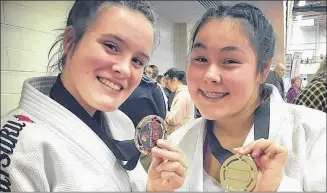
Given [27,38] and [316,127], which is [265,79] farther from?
[27,38]

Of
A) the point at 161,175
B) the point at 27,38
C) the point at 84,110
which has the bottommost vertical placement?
the point at 161,175

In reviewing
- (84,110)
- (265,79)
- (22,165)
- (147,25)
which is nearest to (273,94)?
(265,79)

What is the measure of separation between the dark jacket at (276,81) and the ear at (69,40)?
1.31 ft

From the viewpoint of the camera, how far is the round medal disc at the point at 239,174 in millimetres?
565

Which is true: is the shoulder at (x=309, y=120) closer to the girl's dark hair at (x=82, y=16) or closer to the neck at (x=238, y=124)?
the neck at (x=238, y=124)

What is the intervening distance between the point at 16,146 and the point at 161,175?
271 millimetres

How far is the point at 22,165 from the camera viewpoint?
553 millimetres

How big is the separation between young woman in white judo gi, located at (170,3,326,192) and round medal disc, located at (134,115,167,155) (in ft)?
0.31

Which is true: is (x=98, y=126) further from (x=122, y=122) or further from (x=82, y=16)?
(x=82, y=16)

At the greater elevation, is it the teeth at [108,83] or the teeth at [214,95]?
the teeth at [108,83]

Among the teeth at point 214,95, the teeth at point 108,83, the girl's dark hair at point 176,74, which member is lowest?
the teeth at point 214,95

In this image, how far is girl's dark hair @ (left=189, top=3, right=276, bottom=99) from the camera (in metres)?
0.61

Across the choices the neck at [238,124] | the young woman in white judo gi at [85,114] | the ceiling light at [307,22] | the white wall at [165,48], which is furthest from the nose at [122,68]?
the ceiling light at [307,22]

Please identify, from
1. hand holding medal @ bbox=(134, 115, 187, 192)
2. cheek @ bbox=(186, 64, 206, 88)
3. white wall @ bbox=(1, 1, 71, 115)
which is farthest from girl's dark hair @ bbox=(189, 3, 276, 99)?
white wall @ bbox=(1, 1, 71, 115)
